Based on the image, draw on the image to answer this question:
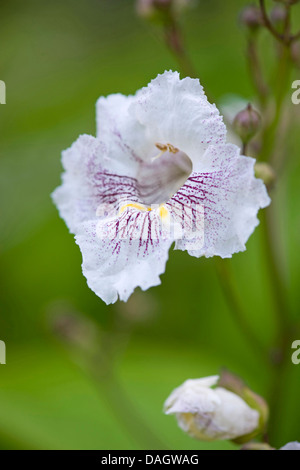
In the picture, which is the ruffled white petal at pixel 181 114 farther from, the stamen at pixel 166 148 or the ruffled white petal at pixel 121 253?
the ruffled white petal at pixel 121 253

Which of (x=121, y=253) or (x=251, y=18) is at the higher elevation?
(x=251, y=18)

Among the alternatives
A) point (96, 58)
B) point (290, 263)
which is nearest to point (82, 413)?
point (290, 263)

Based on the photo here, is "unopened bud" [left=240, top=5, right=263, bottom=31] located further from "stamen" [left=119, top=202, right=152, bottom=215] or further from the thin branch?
"stamen" [left=119, top=202, right=152, bottom=215]

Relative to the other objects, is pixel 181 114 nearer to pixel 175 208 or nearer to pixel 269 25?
pixel 175 208

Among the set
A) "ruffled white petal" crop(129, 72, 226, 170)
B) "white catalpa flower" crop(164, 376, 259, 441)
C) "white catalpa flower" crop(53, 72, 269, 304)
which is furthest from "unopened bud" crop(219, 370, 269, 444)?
"ruffled white petal" crop(129, 72, 226, 170)

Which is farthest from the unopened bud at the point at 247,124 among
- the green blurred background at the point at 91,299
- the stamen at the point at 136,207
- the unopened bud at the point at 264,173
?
the green blurred background at the point at 91,299

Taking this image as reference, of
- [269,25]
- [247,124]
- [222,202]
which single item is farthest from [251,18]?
[222,202]
